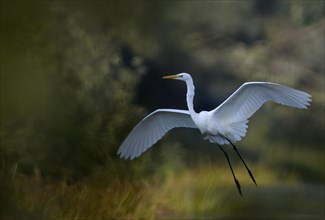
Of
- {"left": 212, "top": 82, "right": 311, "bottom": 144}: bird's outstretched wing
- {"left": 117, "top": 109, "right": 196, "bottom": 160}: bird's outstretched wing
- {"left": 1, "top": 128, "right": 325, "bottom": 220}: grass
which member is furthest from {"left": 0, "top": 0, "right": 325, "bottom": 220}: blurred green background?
{"left": 212, "top": 82, "right": 311, "bottom": 144}: bird's outstretched wing

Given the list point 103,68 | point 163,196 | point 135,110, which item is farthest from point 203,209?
point 103,68

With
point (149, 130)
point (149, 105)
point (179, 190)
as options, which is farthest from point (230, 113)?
point (149, 105)

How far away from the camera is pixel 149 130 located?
14.1ft

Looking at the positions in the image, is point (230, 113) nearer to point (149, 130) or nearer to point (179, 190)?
point (149, 130)

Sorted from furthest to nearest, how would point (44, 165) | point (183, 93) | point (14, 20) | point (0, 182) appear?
1. point (183, 93)
2. point (14, 20)
3. point (44, 165)
4. point (0, 182)

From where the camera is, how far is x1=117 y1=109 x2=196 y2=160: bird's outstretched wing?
4.23 metres

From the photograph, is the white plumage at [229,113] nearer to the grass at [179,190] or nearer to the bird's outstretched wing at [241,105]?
the bird's outstretched wing at [241,105]

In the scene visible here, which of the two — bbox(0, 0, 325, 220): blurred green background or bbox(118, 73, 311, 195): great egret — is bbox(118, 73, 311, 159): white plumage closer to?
bbox(118, 73, 311, 195): great egret

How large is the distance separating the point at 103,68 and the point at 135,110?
420 millimetres

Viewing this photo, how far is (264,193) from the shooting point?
6148mm

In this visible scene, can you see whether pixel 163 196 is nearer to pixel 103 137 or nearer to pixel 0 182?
pixel 103 137

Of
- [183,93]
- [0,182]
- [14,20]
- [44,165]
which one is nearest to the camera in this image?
[0,182]

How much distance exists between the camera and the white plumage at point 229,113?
3.69 metres

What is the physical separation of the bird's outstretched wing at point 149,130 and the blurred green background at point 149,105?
107 cm
